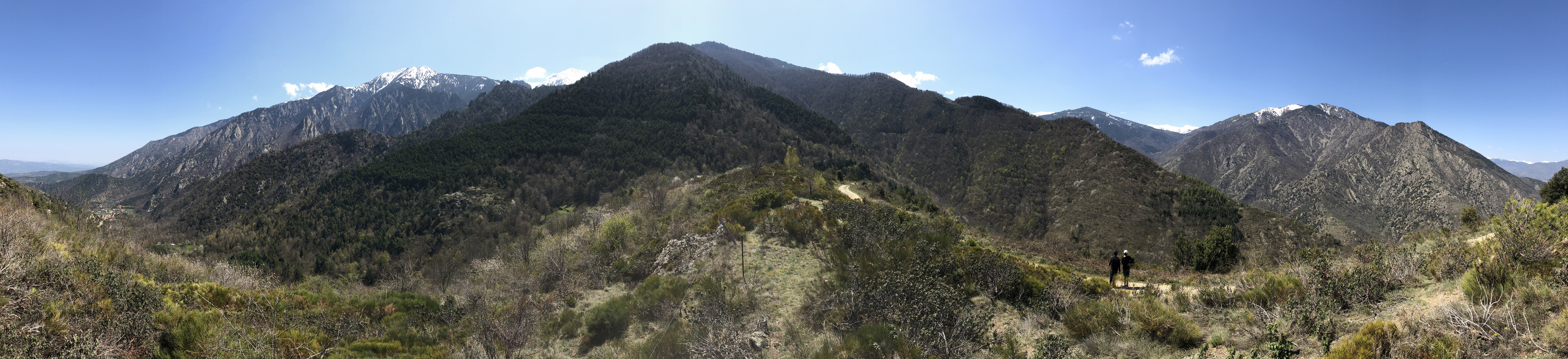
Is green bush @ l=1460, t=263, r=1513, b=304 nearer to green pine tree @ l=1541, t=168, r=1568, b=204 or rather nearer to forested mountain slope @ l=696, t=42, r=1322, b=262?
forested mountain slope @ l=696, t=42, r=1322, b=262

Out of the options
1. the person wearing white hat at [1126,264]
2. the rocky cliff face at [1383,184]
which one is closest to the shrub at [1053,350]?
the person wearing white hat at [1126,264]

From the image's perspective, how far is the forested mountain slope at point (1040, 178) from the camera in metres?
60.5

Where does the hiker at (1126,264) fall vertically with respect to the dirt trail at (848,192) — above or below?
below

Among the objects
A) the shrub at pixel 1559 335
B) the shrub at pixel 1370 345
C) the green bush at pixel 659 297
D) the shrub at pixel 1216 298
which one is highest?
the shrub at pixel 1559 335

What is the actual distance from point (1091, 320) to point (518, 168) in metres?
97.1

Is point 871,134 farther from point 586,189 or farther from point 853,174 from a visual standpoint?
point 586,189

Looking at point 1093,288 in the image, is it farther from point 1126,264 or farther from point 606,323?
point 606,323

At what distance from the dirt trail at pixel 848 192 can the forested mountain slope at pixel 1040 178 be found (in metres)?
10.9

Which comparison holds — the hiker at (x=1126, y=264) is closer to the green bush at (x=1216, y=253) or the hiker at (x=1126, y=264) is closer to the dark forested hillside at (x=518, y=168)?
the green bush at (x=1216, y=253)

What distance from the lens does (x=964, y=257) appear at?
12594 mm

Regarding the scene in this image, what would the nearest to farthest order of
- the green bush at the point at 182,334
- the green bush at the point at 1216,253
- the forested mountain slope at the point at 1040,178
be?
the green bush at the point at 182,334, the green bush at the point at 1216,253, the forested mountain slope at the point at 1040,178

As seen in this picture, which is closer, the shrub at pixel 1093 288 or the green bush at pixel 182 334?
the green bush at pixel 182 334

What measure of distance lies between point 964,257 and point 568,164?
92.0m

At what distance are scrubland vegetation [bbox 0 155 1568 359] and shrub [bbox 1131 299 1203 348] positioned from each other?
27mm
